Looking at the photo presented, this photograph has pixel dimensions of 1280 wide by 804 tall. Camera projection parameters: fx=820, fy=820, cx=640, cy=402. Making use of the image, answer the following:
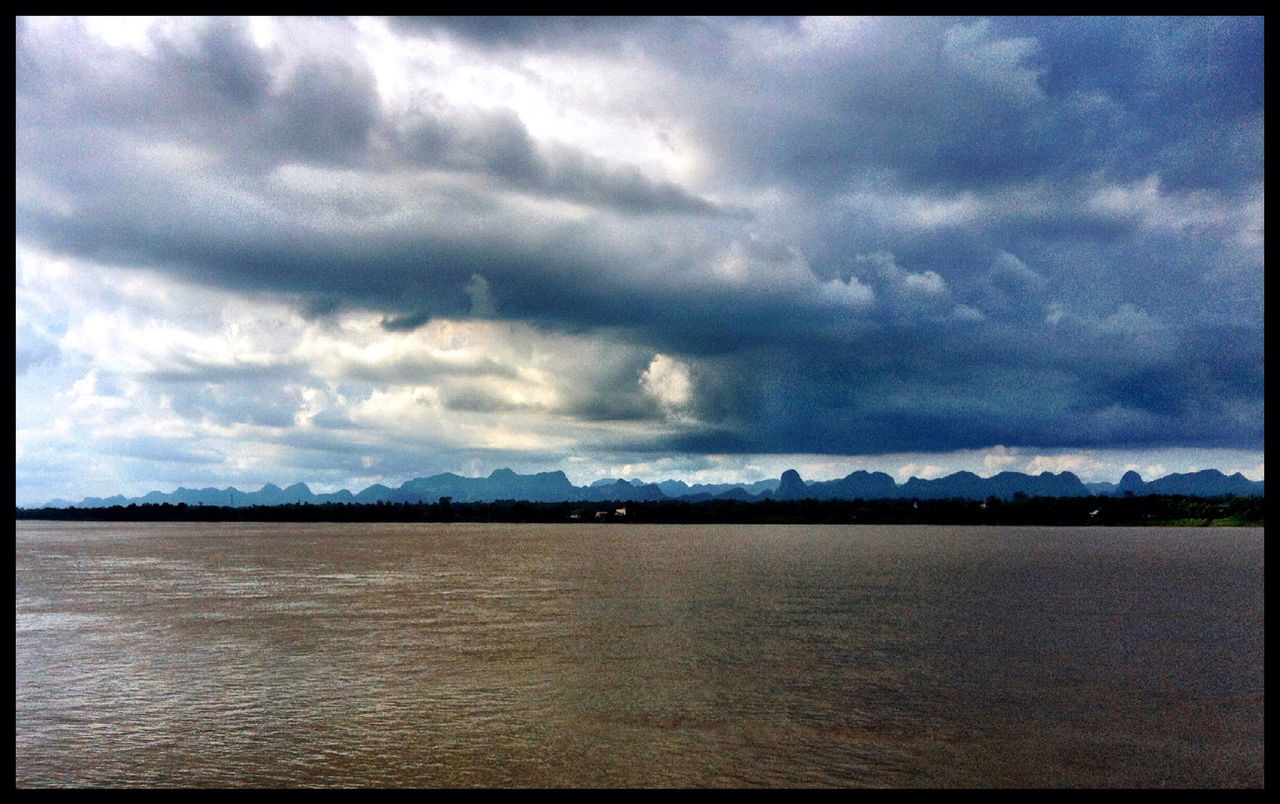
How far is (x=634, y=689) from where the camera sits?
30172 millimetres

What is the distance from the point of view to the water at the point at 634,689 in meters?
21.6

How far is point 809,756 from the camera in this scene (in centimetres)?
2234

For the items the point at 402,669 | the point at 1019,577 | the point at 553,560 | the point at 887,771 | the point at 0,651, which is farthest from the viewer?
the point at 553,560

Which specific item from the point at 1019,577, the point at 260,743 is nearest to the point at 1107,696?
the point at 260,743

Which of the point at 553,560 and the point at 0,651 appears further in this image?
the point at 553,560

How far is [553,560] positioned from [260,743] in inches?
3567

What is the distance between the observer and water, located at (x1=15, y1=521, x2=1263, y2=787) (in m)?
Answer: 21.6
